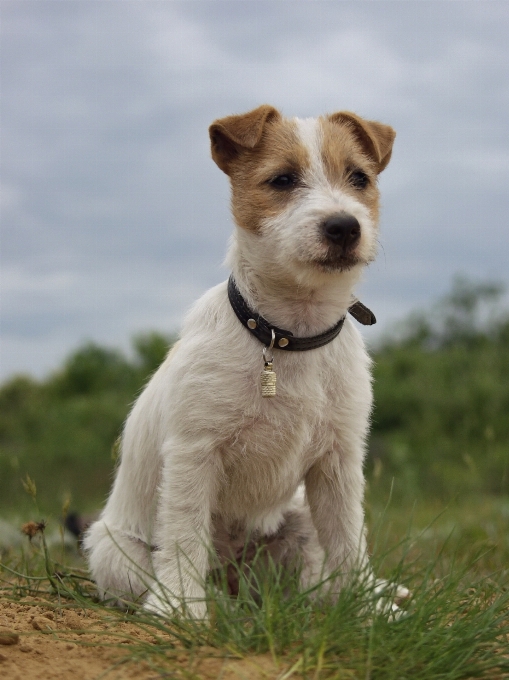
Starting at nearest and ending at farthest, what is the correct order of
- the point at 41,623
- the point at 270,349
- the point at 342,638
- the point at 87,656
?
the point at 342,638, the point at 87,656, the point at 41,623, the point at 270,349

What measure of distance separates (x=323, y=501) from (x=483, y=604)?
3.63 feet

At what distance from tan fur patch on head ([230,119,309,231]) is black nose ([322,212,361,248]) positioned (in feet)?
1.09

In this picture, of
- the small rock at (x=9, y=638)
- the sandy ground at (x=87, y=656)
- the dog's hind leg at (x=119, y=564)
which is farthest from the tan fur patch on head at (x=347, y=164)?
the small rock at (x=9, y=638)

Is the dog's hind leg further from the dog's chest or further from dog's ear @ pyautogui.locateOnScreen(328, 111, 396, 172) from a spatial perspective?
dog's ear @ pyautogui.locateOnScreen(328, 111, 396, 172)

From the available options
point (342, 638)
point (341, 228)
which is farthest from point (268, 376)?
point (342, 638)

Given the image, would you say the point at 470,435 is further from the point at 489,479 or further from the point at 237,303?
the point at 237,303

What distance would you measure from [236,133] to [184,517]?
2166 millimetres

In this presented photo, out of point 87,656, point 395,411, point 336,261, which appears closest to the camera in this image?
point 87,656

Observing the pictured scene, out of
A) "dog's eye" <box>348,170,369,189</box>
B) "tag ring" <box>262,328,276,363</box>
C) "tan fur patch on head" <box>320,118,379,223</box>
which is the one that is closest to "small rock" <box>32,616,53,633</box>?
"tag ring" <box>262,328,276,363</box>

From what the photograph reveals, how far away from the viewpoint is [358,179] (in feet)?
15.6

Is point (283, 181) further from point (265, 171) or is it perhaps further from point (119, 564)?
point (119, 564)

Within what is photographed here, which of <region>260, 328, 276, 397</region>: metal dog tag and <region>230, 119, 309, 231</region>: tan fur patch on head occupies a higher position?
<region>230, 119, 309, 231</region>: tan fur patch on head

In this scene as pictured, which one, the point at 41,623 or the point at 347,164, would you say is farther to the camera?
the point at 347,164

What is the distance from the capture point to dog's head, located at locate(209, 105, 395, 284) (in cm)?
424
